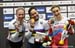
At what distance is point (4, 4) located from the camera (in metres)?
4.29

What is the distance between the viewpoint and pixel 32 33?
3.35 m

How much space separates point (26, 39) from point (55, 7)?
1.83 ft

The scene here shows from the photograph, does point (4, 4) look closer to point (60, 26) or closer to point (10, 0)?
point (10, 0)

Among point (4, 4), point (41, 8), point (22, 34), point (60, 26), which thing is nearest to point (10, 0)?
point (4, 4)

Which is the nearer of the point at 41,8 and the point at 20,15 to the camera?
the point at 20,15

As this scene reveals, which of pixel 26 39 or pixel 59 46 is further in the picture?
pixel 26 39

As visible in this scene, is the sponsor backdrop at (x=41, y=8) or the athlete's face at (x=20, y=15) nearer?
the athlete's face at (x=20, y=15)

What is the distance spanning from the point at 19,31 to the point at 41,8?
1051 mm

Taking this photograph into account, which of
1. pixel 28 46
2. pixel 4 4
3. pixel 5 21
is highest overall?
pixel 4 4

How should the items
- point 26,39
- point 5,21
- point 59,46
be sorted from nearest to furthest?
point 59,46, point 26,39, point 5,21

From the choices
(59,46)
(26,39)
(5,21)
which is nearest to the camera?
(59,46)

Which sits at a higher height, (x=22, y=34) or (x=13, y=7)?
(x=13, y=7)

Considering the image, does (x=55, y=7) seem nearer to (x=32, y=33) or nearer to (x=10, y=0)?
(x=32, y=33)

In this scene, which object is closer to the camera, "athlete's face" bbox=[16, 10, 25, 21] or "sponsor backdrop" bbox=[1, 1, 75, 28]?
"athlete's face" bbox=[16, 10, 25, 21]
